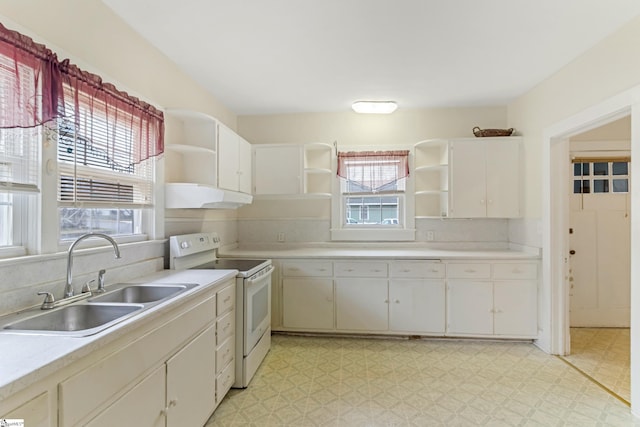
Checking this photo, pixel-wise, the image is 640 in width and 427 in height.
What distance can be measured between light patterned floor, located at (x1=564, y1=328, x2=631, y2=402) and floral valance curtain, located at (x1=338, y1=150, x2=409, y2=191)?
2.44m

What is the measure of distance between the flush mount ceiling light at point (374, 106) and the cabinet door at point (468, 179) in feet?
2.66

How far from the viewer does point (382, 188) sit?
3.83 m

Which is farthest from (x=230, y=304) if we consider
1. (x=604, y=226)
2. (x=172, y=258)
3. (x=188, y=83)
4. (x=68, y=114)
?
→ (x=604, y=226)

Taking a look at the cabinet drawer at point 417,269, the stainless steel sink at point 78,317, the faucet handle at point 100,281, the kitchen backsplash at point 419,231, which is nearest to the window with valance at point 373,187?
the kitchen backsplash at point 419,231

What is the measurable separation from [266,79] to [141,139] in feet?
4.38

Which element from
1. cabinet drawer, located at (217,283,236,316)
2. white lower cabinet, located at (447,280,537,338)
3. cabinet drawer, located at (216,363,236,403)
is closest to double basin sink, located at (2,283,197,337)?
cabinet drawer, located at (217,283,236,316)

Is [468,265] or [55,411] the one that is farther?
[468,265]

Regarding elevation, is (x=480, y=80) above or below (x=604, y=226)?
above

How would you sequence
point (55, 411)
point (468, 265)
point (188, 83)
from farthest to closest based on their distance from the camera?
1. point (468, 265)
2. point (188, 83)
3. point (55, 411)

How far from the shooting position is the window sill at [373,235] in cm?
384

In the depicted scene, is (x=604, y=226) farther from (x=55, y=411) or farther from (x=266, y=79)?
(x=55, y=411)

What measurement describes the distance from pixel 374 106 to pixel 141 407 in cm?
329

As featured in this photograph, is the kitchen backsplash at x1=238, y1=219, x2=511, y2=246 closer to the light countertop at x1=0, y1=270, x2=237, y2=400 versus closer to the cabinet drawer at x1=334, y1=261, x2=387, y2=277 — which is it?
the cabinet drawer at x1=334, y1=261, x2=387, y2=277

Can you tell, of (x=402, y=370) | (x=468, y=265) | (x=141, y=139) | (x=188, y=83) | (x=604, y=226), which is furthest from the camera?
(x=604, y=226)
